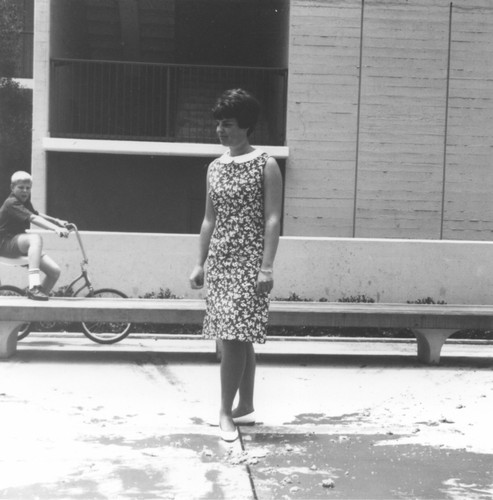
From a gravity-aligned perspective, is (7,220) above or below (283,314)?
above

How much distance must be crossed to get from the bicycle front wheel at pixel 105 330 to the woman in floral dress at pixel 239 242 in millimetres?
3704

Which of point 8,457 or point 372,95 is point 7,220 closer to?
point 8,457

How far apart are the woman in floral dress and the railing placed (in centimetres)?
1013

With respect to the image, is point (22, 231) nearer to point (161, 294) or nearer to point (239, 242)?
point (161, 294)

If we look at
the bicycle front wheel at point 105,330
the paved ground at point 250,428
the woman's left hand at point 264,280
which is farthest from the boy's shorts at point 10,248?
the woman's left hand at point 264,280

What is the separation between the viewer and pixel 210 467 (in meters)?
4.27

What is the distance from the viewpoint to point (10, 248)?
8.70 metres

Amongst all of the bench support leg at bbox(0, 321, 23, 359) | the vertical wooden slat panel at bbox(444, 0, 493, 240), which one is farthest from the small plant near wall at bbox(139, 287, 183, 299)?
the vertical wooden slat panel at bbox(444, 0, 493, 240)

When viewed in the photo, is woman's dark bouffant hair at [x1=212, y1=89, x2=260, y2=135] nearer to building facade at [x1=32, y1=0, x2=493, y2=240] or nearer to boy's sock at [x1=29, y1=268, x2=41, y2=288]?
boy's sock at [x1=29, y1=268, x2=41, y2=288]

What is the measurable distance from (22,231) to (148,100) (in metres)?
8.92

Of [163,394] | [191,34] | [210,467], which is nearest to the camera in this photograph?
[210,467]

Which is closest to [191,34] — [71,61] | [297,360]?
[71,61]

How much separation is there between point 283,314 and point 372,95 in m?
7.87

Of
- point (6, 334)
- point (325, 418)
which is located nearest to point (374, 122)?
point (6, 334)
